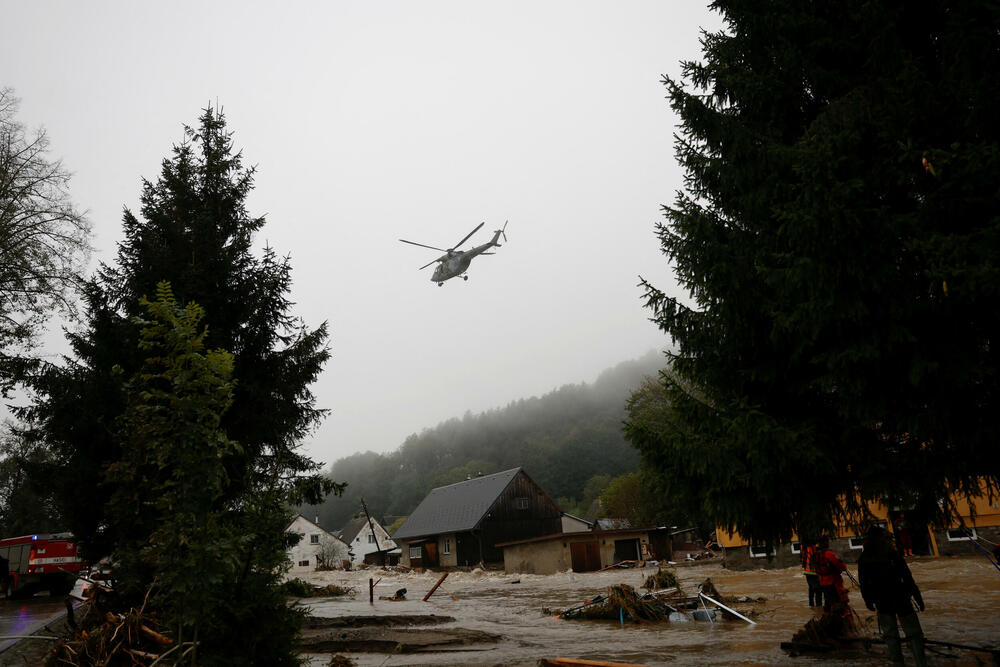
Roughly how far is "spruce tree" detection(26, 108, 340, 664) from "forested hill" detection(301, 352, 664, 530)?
277 feet

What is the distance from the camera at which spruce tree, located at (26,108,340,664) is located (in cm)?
1035

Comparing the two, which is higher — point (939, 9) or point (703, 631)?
point (939, 9)

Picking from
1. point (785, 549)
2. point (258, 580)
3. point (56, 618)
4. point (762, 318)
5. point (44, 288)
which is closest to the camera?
point (258, 580)

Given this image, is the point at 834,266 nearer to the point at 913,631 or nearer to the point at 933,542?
the point at 913,631

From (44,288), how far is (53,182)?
2861 mm

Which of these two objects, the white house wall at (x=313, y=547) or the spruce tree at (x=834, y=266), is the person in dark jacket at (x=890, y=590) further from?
the white house wall at (x=313, y=547)

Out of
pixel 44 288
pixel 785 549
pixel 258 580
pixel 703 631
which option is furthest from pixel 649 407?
pixel 258 580

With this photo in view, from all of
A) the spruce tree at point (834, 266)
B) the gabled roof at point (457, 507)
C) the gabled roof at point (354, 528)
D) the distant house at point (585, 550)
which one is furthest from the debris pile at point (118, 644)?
the gabled roof at point (354, 528)

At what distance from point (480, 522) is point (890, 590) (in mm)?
43463

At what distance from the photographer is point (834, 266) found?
6371mm

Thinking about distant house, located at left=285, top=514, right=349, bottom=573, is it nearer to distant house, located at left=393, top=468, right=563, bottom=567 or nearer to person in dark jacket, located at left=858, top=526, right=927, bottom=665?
distant house, located at left=393, top=468, right=563, bottom=567

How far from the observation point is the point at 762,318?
26.6 feet

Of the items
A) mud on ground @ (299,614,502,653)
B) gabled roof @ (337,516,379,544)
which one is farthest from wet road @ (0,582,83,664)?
gabled roof @ (337,516,379,544)

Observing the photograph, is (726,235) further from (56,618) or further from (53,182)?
(53,182)
